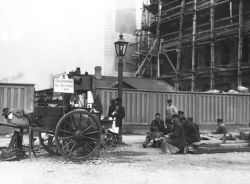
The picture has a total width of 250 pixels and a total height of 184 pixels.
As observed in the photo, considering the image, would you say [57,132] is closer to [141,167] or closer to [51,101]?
[51,101]

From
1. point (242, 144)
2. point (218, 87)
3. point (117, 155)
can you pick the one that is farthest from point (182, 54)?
point (117, 155)

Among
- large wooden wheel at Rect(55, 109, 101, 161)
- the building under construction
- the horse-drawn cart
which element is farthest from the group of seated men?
the building under construction

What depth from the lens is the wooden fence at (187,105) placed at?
18.1 meters

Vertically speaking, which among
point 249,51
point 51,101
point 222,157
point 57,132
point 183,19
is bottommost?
point 222,157

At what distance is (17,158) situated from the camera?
31.4 feet

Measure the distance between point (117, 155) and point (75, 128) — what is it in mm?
1803

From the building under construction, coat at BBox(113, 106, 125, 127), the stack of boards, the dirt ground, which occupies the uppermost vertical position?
the building under construction

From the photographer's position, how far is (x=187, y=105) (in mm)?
19578

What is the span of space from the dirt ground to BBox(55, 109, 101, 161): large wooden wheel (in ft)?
0.91

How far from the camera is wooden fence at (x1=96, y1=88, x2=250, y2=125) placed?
714 inches

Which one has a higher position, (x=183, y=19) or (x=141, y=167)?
(x=183, y=19)

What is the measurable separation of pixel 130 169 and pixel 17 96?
903 cm

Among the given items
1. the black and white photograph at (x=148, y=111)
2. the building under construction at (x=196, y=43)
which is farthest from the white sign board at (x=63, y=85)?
the building under construction at (x=196, y=43)

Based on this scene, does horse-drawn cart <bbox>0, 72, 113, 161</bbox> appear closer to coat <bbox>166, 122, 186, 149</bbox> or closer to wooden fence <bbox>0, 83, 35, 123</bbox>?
coat <bbox>166, 122, 186, 149</bbox>
